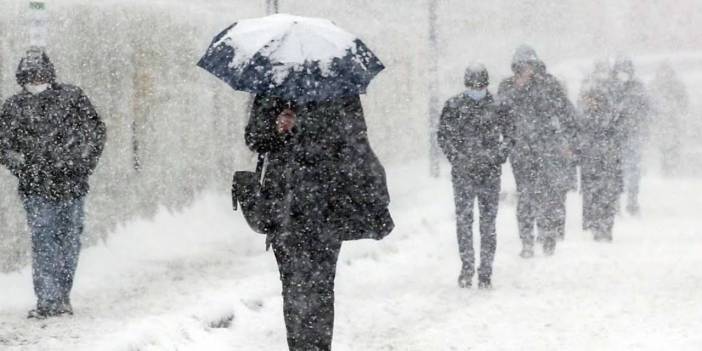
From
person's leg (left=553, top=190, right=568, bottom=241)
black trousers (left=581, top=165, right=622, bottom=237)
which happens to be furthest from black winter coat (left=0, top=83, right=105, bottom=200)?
black trousers (left=581, top=165, right=622, bottom=237)

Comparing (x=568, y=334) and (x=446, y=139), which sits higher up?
(x=446, y=139)

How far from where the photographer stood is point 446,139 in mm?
10250

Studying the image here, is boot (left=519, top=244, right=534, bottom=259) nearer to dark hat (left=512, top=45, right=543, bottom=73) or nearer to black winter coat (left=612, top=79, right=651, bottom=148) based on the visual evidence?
dark hat (left=512, top=45, right=543, bottom=73)

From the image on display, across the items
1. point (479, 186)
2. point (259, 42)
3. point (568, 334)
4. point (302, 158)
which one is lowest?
point (568, 334)

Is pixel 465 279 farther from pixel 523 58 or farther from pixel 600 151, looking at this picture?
pixel 600 151

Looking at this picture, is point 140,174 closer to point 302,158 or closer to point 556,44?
point 302,158

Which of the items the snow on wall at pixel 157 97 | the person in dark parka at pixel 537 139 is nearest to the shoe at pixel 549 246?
the person in dark parka at pixel 537 139

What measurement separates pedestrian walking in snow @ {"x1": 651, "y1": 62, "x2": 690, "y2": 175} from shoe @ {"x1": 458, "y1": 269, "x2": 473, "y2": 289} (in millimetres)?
11462

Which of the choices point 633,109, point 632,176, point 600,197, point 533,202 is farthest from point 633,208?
point 533,202

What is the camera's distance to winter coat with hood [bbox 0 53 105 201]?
8.90 m

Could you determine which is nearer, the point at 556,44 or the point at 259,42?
the point at 259,42

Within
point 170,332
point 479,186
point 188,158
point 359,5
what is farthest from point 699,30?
point 170,332

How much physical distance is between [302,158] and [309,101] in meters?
0.28

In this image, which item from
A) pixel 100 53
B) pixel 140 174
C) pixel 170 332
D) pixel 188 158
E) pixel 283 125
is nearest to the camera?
pixel 283 125
